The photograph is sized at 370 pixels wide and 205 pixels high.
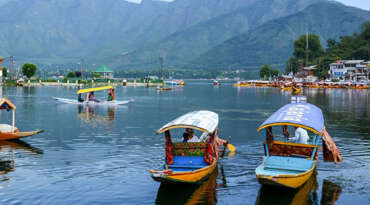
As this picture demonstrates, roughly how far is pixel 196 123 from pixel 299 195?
21.4 ft

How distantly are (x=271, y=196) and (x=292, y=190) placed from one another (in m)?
1.27

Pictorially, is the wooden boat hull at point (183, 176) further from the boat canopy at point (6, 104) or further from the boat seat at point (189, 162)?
the boat canopy at point (6, 104)

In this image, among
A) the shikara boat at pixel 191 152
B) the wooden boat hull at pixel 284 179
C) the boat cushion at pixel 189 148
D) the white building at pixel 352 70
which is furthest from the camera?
the white building at pixel 352 70

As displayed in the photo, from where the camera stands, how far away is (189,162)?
24141 mm

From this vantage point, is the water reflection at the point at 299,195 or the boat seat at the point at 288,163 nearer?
the water reflection at the point at 299,195

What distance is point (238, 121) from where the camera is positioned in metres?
54.3

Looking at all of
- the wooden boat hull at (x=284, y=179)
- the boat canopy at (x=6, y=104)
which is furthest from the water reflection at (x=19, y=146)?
the wooden boat hull at (x=284, y=179)

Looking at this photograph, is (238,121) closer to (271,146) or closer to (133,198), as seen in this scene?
(271,146)

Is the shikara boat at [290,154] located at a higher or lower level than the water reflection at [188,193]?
higher

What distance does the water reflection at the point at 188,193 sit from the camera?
21.4 meters

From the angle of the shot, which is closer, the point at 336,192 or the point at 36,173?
the point at 336,192

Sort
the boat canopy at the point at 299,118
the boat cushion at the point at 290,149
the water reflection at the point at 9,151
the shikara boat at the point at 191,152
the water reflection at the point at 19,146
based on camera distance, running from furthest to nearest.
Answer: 1. the water reflection at the point at 19,146
2. the water reflection at the point at 9,151
3. the boat cushion at the point at 290,149
4. the boat canopy at the point at 299,118
5. the shikara boat at the point at 191,152

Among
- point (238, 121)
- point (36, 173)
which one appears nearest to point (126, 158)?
point (36, 173)

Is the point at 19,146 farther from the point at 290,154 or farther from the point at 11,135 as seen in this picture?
the point at 290,154
